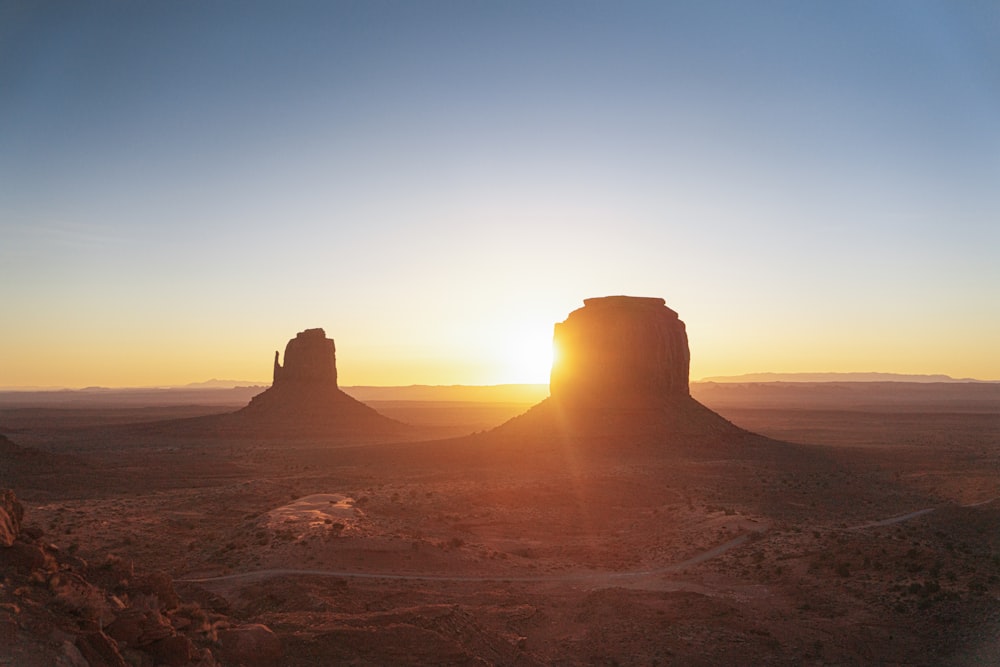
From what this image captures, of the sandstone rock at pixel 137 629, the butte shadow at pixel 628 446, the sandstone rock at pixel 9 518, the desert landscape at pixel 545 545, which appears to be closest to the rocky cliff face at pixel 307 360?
the desert landscape at pixel 545 545

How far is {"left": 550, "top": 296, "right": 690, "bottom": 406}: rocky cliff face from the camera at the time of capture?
200ft

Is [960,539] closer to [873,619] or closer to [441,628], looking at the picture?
[873,619]

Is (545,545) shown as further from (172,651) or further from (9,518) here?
(9,518)

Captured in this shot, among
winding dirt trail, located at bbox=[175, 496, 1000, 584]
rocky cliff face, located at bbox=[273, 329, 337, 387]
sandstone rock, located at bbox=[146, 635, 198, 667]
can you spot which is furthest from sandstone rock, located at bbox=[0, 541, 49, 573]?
rocky cliff face, located at bbox=[273, 329, 337, 387]

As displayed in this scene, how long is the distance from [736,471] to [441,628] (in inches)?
1421

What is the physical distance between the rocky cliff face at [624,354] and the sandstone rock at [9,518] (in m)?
50.0

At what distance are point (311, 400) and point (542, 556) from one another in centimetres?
6531

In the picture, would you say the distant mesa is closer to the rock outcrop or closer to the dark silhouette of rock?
the dark silhouette of rock

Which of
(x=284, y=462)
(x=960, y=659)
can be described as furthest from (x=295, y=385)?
(x=960, y=659)

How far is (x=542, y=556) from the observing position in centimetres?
2786

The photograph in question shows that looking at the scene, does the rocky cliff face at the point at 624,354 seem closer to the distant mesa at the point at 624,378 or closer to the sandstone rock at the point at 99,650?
the distant mesa at the point at 624,378

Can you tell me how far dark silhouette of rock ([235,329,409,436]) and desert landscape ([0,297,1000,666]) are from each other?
66.9ft

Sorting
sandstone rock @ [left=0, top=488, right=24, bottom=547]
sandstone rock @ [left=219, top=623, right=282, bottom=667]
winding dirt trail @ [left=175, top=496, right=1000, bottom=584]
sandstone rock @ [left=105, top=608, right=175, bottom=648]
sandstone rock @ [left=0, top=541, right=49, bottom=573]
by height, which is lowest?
winding dirt trail @ [left=175, top=496, right=1000, bottom=584]

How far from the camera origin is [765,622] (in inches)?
757
